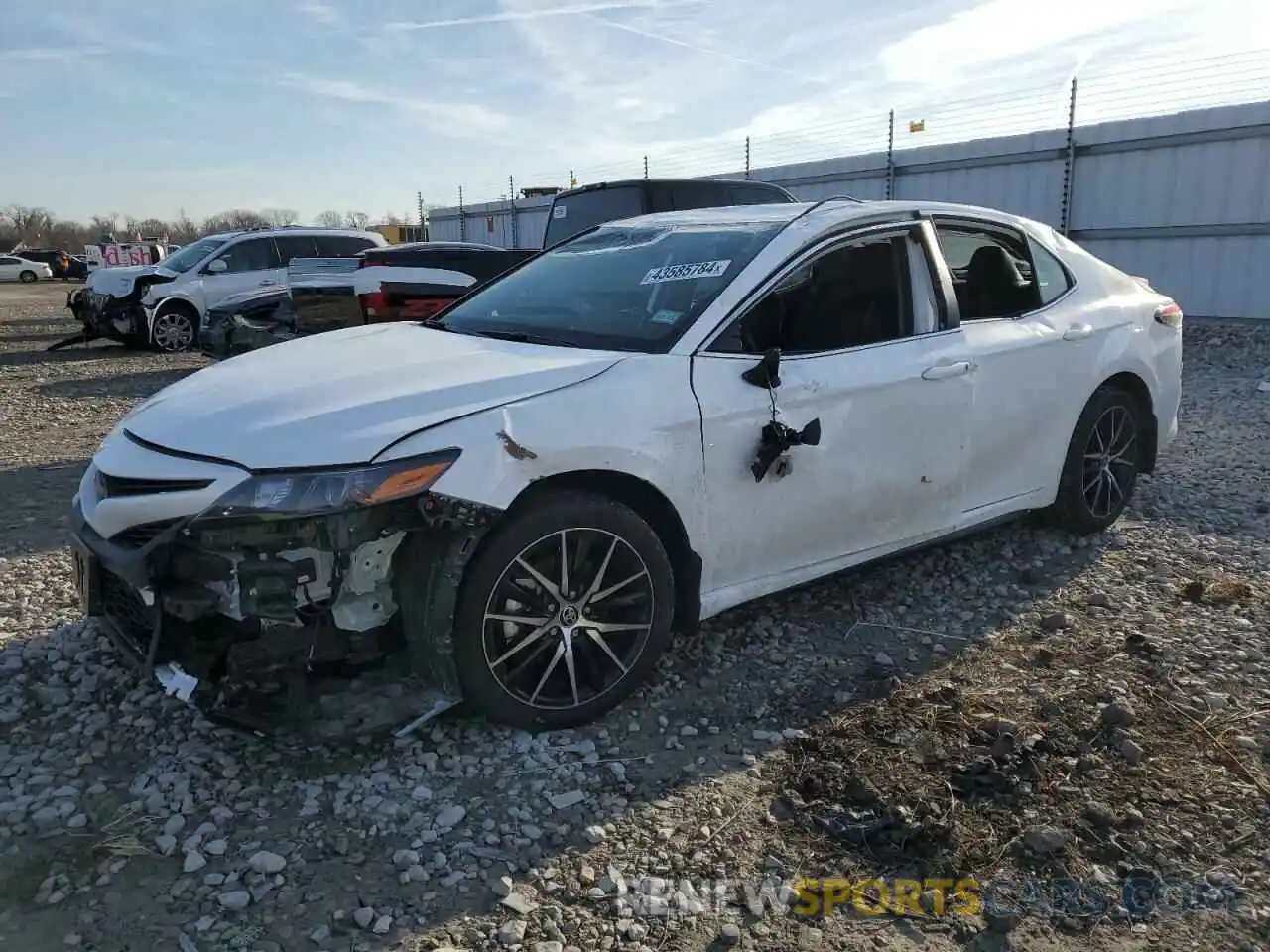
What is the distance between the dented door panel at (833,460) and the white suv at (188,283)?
1215cm

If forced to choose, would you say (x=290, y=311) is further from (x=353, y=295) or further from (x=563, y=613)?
(x=563, y=613)

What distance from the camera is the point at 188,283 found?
14281mm

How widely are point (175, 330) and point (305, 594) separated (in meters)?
13.3

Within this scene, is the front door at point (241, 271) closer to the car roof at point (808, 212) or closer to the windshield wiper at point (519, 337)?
the car roof at point (808, 212)

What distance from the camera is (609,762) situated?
304 cm

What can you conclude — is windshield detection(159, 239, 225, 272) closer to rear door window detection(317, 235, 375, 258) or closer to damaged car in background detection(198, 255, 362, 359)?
rear door window detection(317, 235, 375, 258)

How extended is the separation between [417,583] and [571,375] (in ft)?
2.69

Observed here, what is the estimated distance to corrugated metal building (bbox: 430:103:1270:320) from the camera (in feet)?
39.2

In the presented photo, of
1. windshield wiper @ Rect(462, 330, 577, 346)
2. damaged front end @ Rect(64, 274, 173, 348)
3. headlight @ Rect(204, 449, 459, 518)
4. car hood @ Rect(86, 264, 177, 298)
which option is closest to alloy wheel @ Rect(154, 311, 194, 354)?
damaged front end @ Rect(64, 274, 173, 348)

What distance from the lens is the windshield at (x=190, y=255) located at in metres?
14.5

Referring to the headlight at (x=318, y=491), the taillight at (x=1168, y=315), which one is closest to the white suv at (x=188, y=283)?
the taillight at (x=1168, y=315)

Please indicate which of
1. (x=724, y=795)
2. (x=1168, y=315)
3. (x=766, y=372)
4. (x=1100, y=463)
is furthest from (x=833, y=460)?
(x=1168, y=315)

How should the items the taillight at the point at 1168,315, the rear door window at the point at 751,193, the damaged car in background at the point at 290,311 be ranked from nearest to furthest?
the taillight at the point at 1168,315 → the damaged car in background at the point at 290,311 → the rear door window at the point at 751,193

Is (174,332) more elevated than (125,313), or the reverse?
(125,313)
